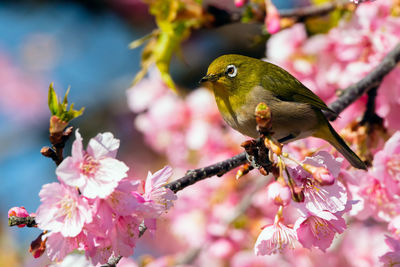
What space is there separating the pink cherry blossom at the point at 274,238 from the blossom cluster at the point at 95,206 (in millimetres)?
375

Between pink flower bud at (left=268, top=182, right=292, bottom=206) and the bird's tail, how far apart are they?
82 centimetres

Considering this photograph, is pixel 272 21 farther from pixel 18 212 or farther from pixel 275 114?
pixel 18 212

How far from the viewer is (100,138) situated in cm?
158

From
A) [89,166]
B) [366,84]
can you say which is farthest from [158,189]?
[366,84]

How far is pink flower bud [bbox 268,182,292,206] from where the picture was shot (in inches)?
59.1

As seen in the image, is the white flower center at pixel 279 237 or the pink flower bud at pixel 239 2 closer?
the white flower center at pixel 279 237

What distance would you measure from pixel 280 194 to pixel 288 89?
3.14 ft

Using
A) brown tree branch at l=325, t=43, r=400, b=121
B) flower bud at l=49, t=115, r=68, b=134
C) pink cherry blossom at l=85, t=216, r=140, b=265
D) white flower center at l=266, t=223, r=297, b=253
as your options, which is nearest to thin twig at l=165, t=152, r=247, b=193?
pink cherry blossom at l=85, t=216, r=140, b=265

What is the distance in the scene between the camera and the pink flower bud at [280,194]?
150cm

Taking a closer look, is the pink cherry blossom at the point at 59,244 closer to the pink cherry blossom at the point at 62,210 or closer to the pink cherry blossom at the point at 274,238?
the pink cherry blossom at the point at 62,210

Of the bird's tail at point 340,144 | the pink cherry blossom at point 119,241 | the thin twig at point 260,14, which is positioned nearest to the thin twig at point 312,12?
the thin twig at point 260,14

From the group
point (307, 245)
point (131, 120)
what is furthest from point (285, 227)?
point (131, 120)

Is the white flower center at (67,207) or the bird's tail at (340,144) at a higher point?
the bird's tail at (340,144)

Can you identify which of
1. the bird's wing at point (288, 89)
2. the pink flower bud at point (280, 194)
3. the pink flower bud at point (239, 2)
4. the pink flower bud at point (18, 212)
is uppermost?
the pink flower bud at point (239, 2)
